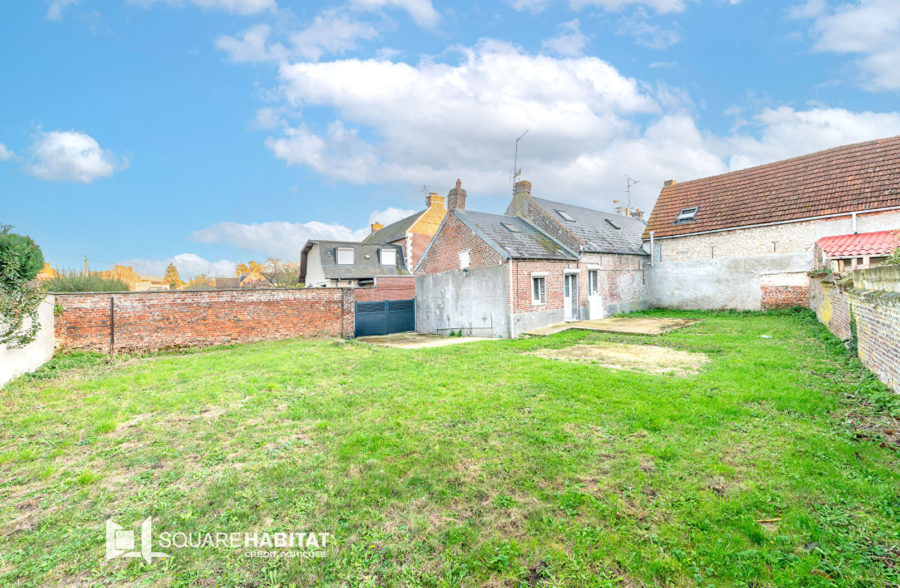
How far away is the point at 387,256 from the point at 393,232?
3.87 m

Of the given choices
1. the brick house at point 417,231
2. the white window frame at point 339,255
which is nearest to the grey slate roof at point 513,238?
the brick house at point 417,231

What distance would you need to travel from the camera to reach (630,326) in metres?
13.7

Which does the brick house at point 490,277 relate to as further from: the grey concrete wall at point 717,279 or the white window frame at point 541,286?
the grey concrete wall at point 717,279

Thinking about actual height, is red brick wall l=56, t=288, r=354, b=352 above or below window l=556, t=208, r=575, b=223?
below

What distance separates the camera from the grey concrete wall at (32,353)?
7.44m

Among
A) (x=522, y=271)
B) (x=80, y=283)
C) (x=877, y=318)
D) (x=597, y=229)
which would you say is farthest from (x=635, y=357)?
(x=80, y=283)

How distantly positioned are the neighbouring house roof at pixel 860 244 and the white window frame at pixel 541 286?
30.6ft

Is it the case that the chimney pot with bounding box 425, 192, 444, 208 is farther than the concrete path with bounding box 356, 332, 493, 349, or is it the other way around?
the chimney pot with bounding box 425, 192, 444, 208

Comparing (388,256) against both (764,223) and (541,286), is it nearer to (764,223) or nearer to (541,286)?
(541,286)

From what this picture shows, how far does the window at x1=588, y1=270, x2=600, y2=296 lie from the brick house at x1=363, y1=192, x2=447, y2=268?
12962 millimetres

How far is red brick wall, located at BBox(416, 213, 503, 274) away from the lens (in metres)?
14.8

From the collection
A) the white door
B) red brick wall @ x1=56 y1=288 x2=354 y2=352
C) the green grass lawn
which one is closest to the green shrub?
red brick wall @ x1=56 y1=288 x2=354 y2=352

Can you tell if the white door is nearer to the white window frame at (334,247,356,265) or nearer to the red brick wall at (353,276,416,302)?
the red brick wall at (353,276,416,302)

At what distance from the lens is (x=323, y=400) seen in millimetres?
6145
